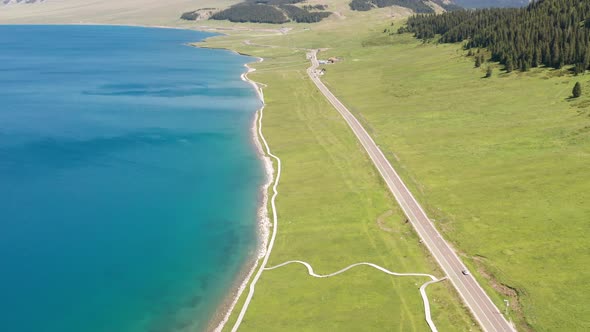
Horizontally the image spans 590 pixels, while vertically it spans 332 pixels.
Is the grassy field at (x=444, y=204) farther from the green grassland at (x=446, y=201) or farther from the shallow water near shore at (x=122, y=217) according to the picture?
the shallow water near shore at (x=122, y=217)

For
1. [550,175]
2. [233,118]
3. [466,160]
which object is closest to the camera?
[550,175]

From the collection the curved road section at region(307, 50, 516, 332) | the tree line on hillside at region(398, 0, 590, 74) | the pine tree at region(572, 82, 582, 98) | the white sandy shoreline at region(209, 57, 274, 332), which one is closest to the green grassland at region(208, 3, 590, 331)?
the curved road section at region(307, 50, 516, 332)

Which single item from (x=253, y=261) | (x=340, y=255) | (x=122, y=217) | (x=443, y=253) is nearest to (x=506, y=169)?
(x=443, y=253)

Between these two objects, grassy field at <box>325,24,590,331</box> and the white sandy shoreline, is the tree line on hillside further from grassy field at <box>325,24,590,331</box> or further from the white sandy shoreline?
the white sandy shoreline

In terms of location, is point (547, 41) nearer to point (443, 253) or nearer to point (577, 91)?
point (577, 91)

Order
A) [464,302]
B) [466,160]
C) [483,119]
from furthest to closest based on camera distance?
[483,119] → [466,160] → [464,302]

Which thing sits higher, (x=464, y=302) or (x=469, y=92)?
(x=469, y=92)

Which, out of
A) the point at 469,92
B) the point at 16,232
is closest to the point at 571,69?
the point at 469,92

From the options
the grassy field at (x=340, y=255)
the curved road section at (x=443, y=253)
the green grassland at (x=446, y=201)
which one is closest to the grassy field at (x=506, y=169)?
the green grassland at (x=446, y=201)

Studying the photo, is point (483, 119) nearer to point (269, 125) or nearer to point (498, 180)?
point (498, 180)
